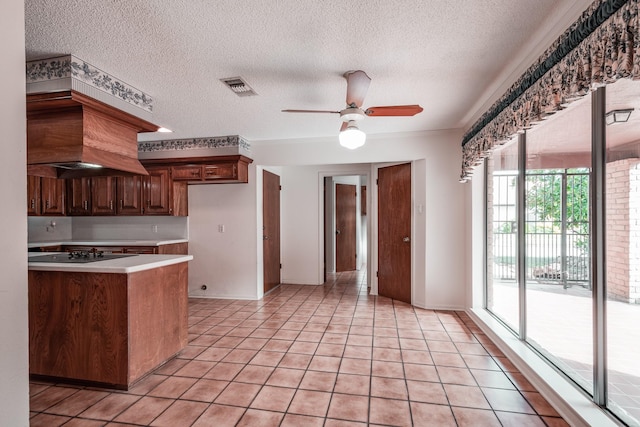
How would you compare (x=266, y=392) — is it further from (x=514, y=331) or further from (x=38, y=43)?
(x=38, y=43)

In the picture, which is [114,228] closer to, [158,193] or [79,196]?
[79,196]

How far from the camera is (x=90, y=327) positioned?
227 cm

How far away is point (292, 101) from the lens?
3123 millimetres

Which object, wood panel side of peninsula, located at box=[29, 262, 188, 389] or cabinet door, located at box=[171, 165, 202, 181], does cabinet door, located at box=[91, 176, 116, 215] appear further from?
wood panel side of peninsula, located at box=[29, 262, 188, 389]

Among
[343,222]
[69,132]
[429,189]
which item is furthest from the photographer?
[343,222]

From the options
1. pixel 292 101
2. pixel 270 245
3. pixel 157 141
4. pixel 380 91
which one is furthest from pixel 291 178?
pixel 380 91

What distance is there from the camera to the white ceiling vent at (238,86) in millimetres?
2635

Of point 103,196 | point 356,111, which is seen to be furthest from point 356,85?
point 103,196

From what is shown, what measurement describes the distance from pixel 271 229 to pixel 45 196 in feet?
10.6

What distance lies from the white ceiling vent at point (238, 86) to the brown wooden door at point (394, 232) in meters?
2.45

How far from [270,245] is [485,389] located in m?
3.65

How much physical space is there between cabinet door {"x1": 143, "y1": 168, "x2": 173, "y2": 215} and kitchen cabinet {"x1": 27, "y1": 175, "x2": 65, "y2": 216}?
1.23 metres

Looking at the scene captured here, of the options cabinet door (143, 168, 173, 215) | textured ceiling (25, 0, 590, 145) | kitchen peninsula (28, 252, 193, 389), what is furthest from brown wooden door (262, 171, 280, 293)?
kitchen peninsula (28, 252, 193, 389)

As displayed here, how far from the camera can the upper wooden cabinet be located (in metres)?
4.45
